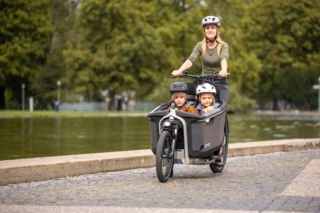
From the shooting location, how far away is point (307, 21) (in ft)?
236

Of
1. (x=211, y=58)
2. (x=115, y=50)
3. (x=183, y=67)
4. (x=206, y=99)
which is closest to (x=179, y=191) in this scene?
(x=206, y=99)

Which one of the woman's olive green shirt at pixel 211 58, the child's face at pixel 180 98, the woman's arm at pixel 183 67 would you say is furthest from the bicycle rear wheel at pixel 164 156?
the woman's olive green shirt at pixel 211 58

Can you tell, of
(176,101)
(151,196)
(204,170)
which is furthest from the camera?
(204,170)

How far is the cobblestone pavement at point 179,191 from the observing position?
7.29 meters

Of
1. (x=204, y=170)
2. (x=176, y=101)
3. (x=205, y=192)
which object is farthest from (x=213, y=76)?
(x=205, y=192)

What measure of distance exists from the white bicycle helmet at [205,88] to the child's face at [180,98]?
10.0 inches

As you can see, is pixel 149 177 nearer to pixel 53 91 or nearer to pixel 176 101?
pixel 176 101

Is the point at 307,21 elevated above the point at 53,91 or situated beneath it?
elevated above

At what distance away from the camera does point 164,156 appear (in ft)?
30.3

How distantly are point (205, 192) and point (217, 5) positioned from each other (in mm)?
56620

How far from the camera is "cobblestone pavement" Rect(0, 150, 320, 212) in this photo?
23.9ft

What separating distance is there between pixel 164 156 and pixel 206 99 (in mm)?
1412

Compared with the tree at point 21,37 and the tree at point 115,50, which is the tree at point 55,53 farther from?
the tree at point 115,50

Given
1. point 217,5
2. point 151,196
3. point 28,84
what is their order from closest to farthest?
1. point 151,196
2. point 217,5
3. point 28,84
